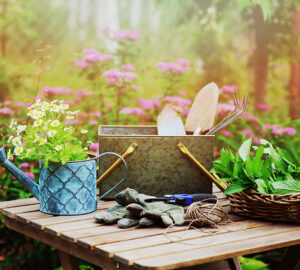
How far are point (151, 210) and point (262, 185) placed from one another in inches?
15.1

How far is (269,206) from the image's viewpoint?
1.58 m

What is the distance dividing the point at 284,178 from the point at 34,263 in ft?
5.25

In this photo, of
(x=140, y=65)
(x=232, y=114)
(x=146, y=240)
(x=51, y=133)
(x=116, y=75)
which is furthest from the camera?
(x=140, y=65)

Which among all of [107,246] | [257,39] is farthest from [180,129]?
[257,39]

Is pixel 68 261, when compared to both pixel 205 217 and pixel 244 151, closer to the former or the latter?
pixel 205 217

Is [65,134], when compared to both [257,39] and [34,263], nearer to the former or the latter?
[34,263]

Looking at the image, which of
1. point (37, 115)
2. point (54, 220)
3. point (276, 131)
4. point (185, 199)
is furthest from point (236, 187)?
point (276, 131)

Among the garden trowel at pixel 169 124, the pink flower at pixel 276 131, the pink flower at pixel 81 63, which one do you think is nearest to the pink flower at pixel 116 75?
the pink flower at pixel 81 63

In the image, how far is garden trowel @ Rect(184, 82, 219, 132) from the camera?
81.6 inches

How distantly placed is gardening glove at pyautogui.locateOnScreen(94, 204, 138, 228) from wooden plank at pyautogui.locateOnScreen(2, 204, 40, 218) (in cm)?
31

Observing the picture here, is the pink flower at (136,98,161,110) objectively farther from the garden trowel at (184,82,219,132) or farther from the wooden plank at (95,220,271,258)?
the wooden plank at (95,220,271,258)

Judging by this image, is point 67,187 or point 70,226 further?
point 67,187

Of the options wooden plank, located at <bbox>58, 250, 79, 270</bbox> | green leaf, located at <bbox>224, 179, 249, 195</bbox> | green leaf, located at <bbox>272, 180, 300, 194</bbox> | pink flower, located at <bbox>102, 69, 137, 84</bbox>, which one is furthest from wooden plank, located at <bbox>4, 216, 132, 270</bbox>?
pink flower, located at <bbox>102, 69, 137, 84</bbox>

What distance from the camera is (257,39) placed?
5.71 metres
